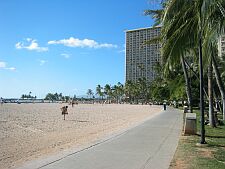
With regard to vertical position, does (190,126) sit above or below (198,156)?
above

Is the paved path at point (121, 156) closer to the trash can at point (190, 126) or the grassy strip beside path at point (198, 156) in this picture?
the grassy strip beside path at point (198, 156)

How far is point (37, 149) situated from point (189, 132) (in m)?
6.44

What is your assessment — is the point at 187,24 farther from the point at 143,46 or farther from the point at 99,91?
the point at 99,91

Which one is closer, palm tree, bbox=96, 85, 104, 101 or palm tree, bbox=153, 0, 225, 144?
palm tree, bbox=153, 0, 225, 144

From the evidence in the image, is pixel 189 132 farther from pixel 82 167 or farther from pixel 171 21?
pixel 82 167

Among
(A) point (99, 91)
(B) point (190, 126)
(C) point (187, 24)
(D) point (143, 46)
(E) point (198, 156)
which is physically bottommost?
(E) point (198, 156)

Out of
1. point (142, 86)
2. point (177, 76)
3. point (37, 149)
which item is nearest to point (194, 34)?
point (37, 149)

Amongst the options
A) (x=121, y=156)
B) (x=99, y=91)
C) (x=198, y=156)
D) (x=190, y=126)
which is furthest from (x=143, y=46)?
(x=99, y=91)

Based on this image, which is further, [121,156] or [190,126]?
[190,126]

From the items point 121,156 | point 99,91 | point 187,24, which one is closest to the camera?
point 121,156

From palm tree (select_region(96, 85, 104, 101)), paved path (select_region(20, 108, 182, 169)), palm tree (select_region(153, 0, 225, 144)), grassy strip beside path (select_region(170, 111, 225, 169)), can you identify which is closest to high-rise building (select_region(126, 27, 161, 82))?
grassy strip beside path (select_region(170, 111, 225, 169))

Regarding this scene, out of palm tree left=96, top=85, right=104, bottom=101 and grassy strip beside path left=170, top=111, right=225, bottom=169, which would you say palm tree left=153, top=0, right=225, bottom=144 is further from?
palm tree left=96, top=85, right=104, bottom=101

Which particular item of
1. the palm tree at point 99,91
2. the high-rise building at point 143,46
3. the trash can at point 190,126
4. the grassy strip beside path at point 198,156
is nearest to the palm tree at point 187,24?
the grassy strip beside path at point 198,156

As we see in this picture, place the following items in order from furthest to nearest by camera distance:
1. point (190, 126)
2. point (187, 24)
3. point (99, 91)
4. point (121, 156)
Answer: point (99, 91) < point (190, 126) < point (187, 24) < point (121, 156)
